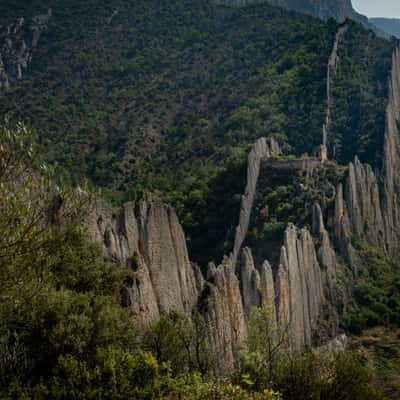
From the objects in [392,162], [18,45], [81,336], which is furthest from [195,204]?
[18,45]

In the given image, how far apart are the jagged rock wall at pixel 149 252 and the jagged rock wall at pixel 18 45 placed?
111267 mm

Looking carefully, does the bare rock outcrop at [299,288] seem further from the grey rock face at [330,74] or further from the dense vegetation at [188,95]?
the grey rock face at [330,74]

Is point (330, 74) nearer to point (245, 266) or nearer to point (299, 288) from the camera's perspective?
point (299, 288)

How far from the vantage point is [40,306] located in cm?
1925

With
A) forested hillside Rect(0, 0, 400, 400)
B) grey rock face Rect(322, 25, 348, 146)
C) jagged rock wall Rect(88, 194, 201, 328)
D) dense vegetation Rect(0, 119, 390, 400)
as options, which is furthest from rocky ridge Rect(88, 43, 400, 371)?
grey rock face Rect(322, 25, 348, 146)

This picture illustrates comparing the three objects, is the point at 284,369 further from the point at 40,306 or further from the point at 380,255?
the point at 380,255

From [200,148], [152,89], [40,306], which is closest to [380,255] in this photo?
[200,148]

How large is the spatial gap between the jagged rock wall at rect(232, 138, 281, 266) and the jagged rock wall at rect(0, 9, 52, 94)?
84081 millimetres

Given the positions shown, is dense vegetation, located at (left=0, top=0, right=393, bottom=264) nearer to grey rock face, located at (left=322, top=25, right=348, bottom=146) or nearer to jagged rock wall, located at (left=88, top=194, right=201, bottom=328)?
grey rock face, located at (left=322, top=25, right=348, bottom=146)

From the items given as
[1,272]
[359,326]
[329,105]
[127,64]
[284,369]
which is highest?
[127,64]

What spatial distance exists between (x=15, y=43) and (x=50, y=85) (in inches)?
1240

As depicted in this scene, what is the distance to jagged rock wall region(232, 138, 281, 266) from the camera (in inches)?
2141

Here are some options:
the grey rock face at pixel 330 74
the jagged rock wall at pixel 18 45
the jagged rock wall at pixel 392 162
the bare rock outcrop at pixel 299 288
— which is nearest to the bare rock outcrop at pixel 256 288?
the bare rock outcrop at pixel 299 288

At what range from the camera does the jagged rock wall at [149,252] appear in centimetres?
2552
